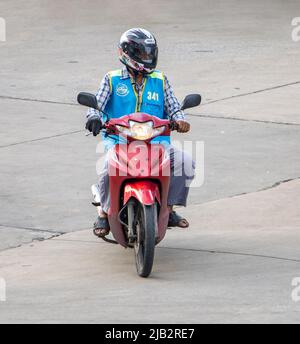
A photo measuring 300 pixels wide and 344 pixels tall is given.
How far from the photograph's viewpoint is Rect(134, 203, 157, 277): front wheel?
28.7 ft

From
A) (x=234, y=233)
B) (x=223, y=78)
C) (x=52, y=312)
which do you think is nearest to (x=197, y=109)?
(x=223, y=78)

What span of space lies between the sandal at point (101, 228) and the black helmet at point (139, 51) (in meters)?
1.13

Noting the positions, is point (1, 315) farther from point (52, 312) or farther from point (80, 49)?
point (80, 49)

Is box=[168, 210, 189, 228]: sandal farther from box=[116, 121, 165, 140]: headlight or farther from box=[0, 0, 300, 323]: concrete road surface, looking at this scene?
box=[116, 121, 165, 140]: headlight

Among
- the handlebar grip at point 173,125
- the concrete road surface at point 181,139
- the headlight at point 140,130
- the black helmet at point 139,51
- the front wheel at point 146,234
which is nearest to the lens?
the concrete road surface at point 181,139

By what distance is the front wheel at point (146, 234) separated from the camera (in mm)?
8734

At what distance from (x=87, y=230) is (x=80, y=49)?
25.3ft

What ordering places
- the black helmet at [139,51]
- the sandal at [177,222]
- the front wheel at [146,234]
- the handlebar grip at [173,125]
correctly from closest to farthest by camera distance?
the front wheel at [146,234] → the handlebar grip at [173,125] → the black helmet at [139,51] → the sandal at [177,222]

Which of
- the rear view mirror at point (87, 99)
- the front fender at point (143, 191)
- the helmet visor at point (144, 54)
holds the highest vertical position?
the helmet visor at point (144, 54)

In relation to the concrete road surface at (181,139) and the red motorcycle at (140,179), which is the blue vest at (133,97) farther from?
the concrete road surface at (181,139)

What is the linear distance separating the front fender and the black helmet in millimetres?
895

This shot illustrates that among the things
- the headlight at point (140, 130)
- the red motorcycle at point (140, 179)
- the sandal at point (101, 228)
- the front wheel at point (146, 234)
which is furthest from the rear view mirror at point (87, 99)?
the sandal at point (101, 228)

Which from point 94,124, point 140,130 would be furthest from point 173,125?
point 94,124

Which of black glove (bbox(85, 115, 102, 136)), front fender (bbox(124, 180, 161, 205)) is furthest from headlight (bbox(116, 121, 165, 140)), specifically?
front fender (bbox(124, 180, 161, 205))
